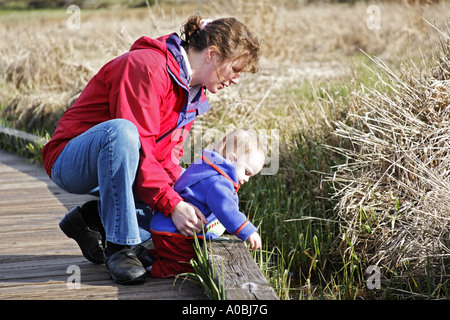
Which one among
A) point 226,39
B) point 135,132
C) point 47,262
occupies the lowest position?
point 47,262

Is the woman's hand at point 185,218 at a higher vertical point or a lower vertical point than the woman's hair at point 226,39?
lower

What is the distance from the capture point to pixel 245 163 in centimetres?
267

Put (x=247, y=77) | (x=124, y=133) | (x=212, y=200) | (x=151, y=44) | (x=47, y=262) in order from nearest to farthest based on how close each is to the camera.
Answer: (x=124, y=133)
(x=212, y=200)
(x=151, y=44)
(x=47, y=262)
(x=247, y=77)

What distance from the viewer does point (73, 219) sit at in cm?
270

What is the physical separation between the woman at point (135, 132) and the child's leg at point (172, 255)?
0.29 feet

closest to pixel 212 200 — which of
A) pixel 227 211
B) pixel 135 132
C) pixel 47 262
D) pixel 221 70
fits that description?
pixel 227 211

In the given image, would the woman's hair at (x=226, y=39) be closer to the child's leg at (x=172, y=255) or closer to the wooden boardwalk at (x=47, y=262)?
the child's leg at (x=172, y=255)

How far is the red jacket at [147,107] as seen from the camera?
2.47 meters

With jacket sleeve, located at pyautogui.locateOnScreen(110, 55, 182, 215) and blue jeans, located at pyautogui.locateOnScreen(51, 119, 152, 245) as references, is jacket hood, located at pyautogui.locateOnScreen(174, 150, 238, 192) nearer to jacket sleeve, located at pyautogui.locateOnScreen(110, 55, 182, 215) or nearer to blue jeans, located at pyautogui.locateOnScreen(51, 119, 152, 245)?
jacket sleeve, located at pyautogui.locateOnScreen(110, 55, 182, 215)

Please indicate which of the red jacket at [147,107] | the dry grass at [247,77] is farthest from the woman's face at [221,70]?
the dry grass at [247,77]

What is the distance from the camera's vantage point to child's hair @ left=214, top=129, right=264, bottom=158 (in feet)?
8.78

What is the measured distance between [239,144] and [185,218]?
16.8 inches

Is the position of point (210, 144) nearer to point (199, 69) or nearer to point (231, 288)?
point (199, 69)

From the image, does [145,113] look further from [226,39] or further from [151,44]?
[226,39]
